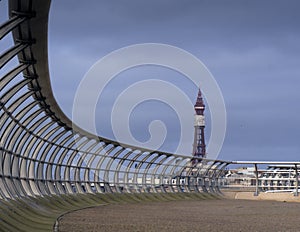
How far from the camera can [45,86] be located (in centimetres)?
1579

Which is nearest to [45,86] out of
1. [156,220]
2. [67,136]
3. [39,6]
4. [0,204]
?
[0,204]

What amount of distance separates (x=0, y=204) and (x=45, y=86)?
9.18 feet

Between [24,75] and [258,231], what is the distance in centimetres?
592

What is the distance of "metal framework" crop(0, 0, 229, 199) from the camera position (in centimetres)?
1123

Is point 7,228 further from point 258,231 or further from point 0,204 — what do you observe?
point 258,231

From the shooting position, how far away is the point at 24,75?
1458cm

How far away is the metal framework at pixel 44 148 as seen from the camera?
442 inches

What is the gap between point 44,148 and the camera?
79.3ft

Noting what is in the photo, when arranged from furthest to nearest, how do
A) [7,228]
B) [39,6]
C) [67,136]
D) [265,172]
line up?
[265,172], [67,136], [7,228], [39,6]

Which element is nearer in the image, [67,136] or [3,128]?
[3,128]

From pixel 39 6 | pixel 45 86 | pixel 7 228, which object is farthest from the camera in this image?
pixel 45 86

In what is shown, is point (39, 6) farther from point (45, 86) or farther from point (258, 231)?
point (258, 231)

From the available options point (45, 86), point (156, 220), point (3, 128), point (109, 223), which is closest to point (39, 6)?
point (45, 86)

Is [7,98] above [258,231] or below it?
above
